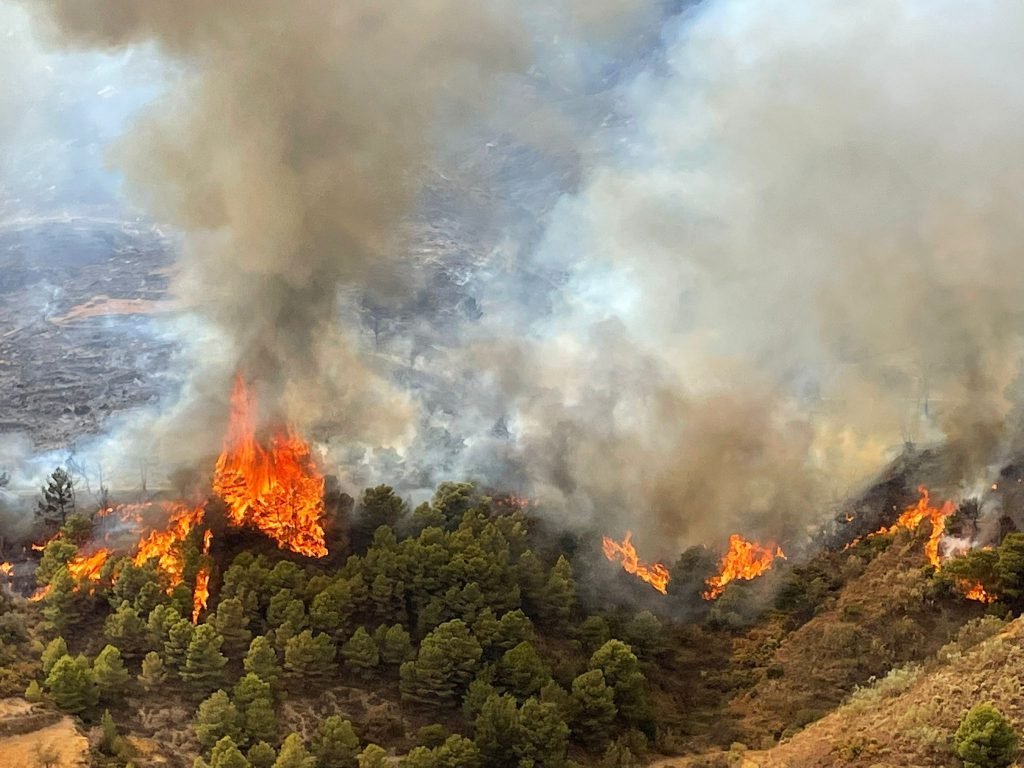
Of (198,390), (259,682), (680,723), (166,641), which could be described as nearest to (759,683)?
(680,723)

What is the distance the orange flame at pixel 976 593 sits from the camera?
39375 mm

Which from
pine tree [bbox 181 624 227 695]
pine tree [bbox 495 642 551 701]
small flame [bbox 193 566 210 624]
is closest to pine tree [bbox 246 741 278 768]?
pine tree [bbox 181 624 227 695]

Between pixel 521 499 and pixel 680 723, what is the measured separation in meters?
19.8

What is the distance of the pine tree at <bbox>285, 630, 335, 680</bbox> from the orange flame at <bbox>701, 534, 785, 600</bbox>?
835 inches

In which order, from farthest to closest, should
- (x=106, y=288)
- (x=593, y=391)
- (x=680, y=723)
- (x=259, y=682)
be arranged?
(x=106, y=288)
(x=593, y=391)
(x=680, y=723)
(x=259, y=682)

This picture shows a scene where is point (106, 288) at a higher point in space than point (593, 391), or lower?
higher

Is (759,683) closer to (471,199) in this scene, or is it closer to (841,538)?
(841,538)

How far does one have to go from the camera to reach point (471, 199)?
96250mm

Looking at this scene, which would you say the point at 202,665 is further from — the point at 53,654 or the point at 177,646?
the point at 53,654

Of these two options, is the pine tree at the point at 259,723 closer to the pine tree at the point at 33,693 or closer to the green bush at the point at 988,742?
the pine tree at the point at 33,693

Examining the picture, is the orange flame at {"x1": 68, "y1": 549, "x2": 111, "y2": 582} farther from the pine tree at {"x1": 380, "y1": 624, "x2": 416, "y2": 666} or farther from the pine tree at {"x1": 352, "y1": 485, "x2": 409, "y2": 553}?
the pine tree at {"x1": 380, "y1": 624, "x2": 416, "y2": 666}

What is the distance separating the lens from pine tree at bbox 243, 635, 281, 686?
32.7 meters

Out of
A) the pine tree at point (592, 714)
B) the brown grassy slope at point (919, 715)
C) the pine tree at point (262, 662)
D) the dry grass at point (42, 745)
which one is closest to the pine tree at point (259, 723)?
the pine tree at point (262, 662)

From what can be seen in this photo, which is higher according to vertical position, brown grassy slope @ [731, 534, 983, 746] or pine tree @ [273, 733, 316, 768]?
→ brown grassy slope @ [731, 534, 983, 746]
